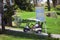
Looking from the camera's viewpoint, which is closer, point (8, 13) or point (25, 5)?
point (25, 5)

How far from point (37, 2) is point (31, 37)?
911 millimetres

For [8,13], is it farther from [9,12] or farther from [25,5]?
[25,5]

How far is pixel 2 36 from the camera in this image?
7027 millimetres

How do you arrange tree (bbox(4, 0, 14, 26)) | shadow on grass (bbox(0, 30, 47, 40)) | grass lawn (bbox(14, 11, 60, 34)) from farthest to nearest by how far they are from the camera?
tree (bbox(4, 0, 14, 26)) → shadow on grass (bbox(0, 30, 47, 40)) → grass lawn (bbox(14, 11, 60, 34))

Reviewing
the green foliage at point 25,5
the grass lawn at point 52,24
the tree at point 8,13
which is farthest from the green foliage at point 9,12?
the grass lawn at point 52,24

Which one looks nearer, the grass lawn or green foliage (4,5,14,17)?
the grass lawn

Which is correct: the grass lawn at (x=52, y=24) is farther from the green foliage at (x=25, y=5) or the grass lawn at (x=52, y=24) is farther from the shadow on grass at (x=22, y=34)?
the shadow on grass at (x=22, y=34)

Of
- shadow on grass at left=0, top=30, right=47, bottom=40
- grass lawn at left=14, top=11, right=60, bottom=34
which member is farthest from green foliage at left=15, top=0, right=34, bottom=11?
shadow on grass at left=0, top=30, right=47, bottom=40

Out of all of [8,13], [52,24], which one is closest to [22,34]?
[8,13]

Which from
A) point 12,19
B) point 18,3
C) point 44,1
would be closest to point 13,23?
point 12,19

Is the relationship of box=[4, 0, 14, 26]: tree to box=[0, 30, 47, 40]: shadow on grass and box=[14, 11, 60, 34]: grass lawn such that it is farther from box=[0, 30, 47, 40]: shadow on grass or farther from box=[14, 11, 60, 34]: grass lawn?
box=[14, 11, 60, 34]: grass lawn

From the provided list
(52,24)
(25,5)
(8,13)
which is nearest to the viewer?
(52,24)

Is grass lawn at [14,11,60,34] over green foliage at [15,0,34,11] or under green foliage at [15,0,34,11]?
under

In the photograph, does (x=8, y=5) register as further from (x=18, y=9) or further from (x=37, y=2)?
(x=37, y=2)
